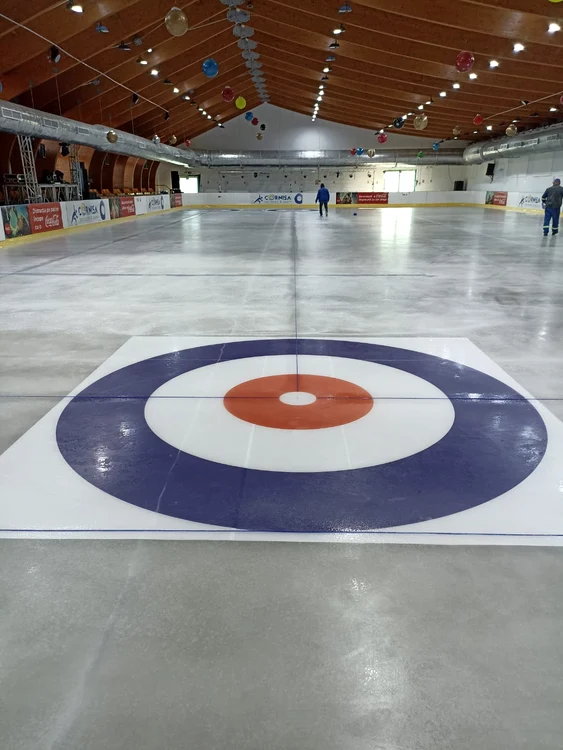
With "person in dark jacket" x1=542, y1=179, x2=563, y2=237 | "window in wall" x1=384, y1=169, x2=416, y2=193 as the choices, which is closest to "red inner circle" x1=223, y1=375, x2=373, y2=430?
"person in dark jacket" x1=542, y1=179, x2=563, y2=237

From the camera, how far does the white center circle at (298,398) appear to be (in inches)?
180

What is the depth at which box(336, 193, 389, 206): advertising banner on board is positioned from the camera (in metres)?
43.4

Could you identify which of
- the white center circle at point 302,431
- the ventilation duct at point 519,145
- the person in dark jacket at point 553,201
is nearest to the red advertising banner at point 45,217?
the person in dark jacket at point 553,201

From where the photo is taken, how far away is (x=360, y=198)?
43.5 m

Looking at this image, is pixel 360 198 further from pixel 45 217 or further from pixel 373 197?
pixel 45 217

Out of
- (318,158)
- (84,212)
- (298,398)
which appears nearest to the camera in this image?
(298,398)

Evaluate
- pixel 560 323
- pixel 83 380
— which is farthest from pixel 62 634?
pixel 560 323

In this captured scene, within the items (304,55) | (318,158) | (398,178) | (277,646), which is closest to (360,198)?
(318,158)

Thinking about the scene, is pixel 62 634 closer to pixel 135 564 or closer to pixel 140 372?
pixel 135 564

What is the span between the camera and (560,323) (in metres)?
7.31

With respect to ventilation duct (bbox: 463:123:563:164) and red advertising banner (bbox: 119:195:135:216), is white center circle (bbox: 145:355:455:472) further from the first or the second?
ventilation duct (bbox: 463:123:563:164)

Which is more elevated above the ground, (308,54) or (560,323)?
(308,54)

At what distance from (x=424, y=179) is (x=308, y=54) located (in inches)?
1076

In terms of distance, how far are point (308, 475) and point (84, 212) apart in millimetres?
24487
